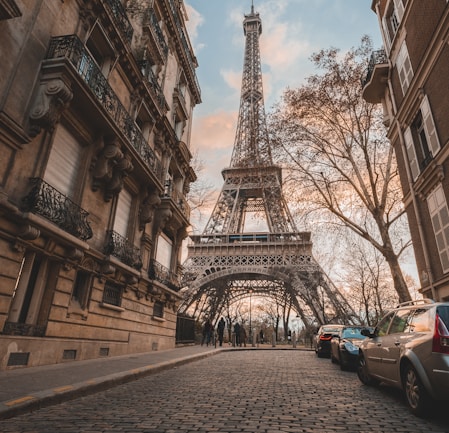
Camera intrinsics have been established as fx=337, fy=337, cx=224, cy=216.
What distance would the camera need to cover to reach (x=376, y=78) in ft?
51.7

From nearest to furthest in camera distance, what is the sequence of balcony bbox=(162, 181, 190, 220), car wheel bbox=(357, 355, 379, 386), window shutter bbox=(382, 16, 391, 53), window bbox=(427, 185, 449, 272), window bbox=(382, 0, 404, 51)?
car wheel bbox=(357, 355, 379, 386) < window bbox=(427, 185, 449, 272) < window bbox=(382, 0, 404, 51) < window shutter bbox=(382, 16, 391, 53) < balcony bbox=(162, 181, 190, 220)

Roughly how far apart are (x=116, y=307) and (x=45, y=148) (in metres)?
5.83

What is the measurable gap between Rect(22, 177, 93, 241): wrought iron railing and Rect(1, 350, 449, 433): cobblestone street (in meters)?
4.26

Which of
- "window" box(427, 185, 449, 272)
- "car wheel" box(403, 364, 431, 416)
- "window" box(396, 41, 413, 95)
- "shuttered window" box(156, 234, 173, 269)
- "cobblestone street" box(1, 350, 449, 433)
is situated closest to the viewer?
"cobblestone street" box(1, 350, 449, 433)

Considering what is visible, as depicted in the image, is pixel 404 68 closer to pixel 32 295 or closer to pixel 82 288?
pixel 82 288

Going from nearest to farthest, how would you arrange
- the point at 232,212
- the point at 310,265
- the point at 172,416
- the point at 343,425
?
the point at 343,425 → the point at 172,416 → the point at 310,265 → the point at 232,212

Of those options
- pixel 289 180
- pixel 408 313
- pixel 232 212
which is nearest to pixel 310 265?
pixel 232 212

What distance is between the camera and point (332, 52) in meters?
15.7

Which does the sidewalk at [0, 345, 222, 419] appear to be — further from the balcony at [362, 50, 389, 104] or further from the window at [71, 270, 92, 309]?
the balcony at [362, 50, 389, 104]

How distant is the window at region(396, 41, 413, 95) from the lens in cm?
1334

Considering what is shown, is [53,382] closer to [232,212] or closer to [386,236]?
[386,236]

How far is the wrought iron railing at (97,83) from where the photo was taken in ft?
29.4

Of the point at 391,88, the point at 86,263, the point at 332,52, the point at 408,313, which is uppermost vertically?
the point at 332,52

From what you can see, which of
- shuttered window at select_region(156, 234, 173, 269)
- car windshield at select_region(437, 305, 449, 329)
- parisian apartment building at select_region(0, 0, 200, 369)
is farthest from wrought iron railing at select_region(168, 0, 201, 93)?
car windshield at select_region(437, 305, 449, 329)
